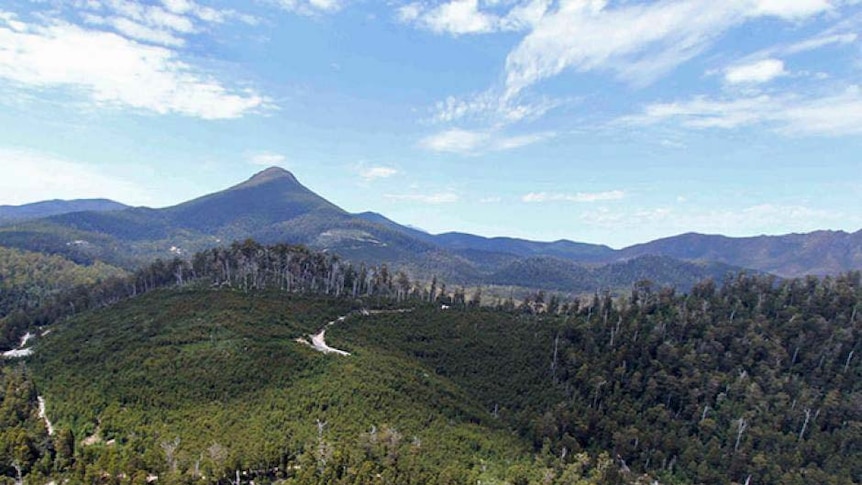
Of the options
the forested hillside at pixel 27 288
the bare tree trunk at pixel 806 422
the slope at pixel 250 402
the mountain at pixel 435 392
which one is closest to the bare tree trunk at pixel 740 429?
the mountain at pixel 435 392

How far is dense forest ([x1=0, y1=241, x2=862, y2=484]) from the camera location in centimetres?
6106

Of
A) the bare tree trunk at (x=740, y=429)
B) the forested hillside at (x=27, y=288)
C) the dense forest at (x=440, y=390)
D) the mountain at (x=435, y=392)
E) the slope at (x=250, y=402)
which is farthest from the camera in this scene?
the forested hillside at (x=27, y=288)

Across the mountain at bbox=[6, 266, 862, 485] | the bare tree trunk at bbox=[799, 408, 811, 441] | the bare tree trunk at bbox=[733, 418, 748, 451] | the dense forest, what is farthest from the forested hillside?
the bare tree trunk at bbox=[799, 408, 811, 441]

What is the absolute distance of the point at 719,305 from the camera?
12075 centimetres

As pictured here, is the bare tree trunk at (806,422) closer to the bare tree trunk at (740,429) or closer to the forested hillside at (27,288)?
the bare tree trunk at (740,429)

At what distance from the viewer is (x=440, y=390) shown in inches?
3472

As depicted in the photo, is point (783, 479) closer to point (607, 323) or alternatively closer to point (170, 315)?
point (607, 323)

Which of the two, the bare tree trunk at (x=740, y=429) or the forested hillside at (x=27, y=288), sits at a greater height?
the forested hillside at (x=27, y=288)

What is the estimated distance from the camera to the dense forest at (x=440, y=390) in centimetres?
6106

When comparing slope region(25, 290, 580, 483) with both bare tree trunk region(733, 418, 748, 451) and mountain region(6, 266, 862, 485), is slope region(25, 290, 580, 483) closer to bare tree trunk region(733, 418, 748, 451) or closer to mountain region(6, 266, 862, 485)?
mountain region(6, 266, 862, 485)

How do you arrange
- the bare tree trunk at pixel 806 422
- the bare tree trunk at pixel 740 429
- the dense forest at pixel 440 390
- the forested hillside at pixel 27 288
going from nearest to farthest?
the dense forest at pixel 440 390, the bare tree trunk at pixel 740 429, the bare tree trunk at pixel 806 422, the forested hillside at pixel 27 288

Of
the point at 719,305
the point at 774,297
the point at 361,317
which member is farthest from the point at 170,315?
the point at 774,297

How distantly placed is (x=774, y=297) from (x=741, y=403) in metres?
46.9

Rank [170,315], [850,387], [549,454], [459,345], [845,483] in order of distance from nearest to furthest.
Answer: [845,483]
[549,454]
[850,387]
[170,315]
[459,345]
